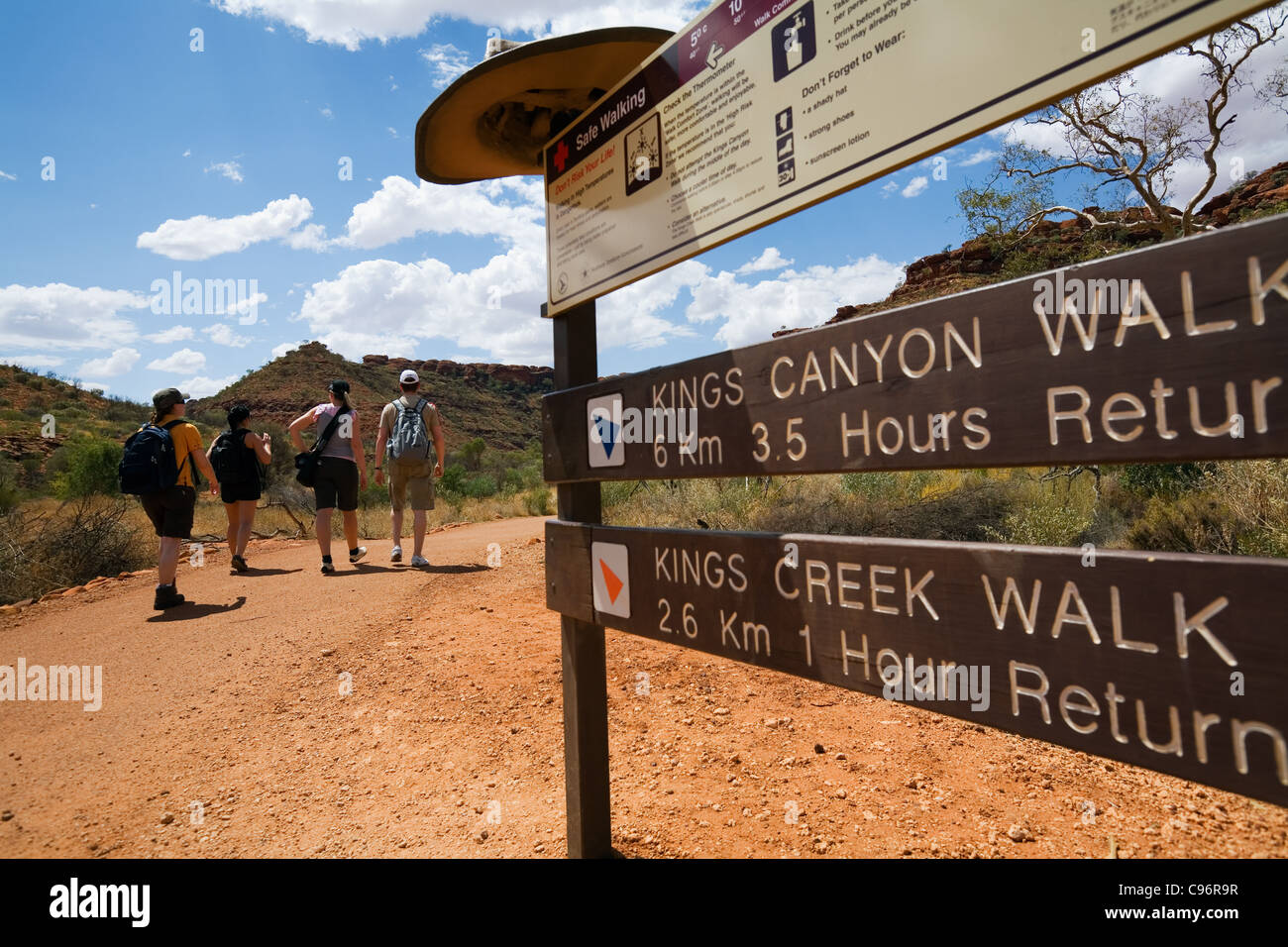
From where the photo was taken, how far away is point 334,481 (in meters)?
6.77

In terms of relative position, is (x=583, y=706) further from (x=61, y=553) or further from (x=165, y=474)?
(x=61, y=553)

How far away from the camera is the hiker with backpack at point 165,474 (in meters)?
5.68

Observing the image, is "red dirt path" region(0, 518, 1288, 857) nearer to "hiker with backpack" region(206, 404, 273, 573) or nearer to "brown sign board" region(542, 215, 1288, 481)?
"brown sign board" region(542, 215, 1288, 481)

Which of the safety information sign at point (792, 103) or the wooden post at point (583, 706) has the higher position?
the safety information sign at point (792, 103)

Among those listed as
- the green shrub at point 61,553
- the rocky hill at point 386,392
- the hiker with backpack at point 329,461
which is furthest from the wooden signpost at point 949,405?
the rocky hill at point 386,392

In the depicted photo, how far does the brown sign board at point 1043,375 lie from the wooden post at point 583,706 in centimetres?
68

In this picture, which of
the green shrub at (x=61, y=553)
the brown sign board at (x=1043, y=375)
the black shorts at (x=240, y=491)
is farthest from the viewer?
the green shrub at (x=61, y=553)

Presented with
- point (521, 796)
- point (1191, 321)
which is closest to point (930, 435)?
point (1191, 321)

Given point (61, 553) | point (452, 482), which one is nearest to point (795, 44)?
point (61, 553)

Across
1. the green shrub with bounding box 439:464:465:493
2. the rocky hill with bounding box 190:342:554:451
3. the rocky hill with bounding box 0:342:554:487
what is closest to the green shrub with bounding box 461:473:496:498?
the green shrub with bounding box 439:464:465:493

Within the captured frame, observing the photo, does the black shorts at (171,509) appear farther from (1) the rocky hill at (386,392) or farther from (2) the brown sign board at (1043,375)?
(1) the rocky hill at (386,392)

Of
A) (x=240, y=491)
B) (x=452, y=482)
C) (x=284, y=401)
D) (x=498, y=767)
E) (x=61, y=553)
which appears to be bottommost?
(x=498, y=767)

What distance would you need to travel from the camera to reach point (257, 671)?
4184mm

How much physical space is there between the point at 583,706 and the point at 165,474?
16.5ft
